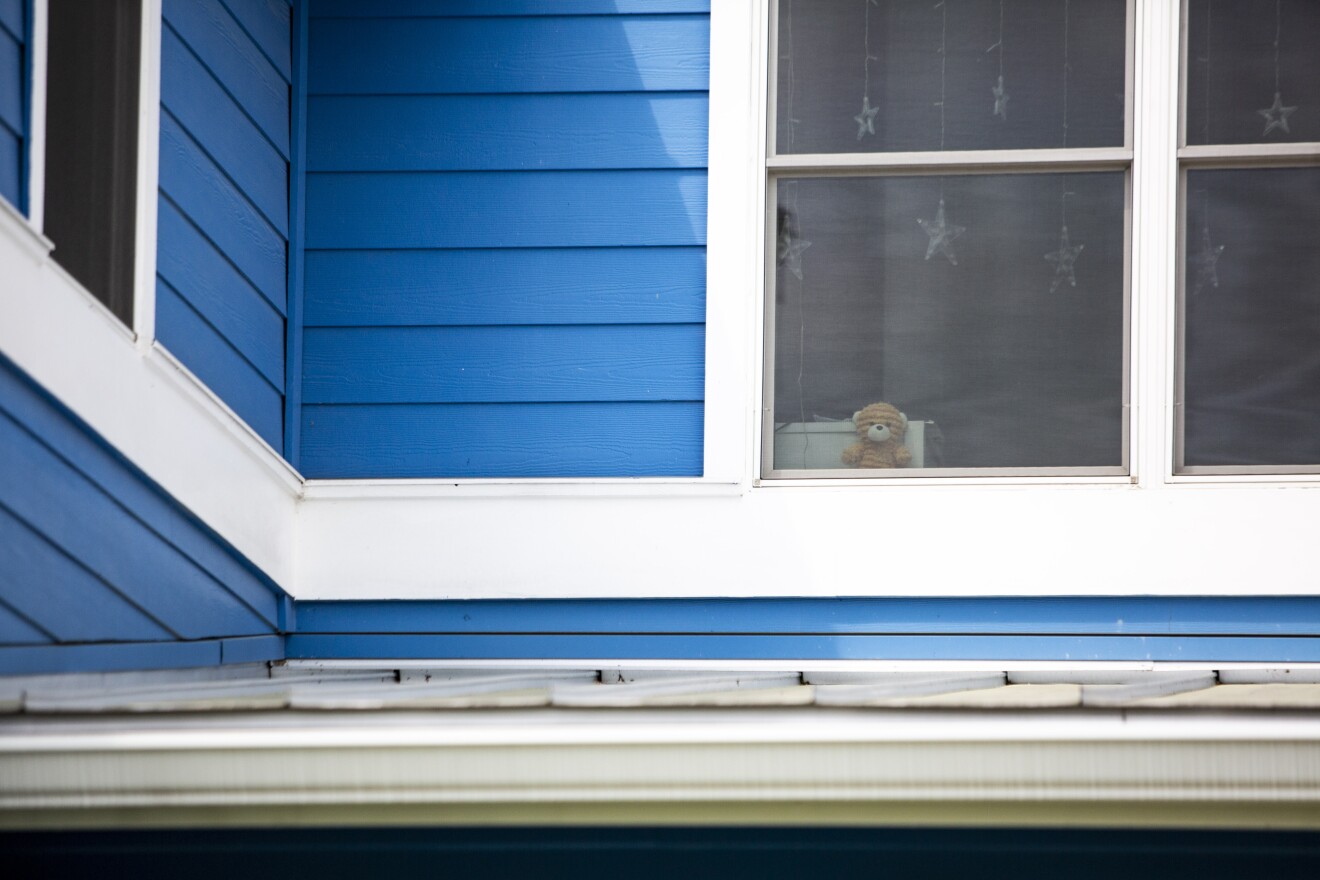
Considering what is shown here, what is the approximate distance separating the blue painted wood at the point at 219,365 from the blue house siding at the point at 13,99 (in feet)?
1.35

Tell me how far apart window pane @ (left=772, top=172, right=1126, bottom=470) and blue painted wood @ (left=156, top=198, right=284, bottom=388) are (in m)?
1.12

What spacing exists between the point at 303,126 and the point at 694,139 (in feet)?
2.96

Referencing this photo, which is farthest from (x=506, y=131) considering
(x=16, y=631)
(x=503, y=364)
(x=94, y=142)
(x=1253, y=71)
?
(x=1253, y=71)

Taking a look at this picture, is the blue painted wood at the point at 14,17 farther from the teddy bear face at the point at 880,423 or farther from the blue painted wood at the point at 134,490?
the teddy bear face at the point at 880,423

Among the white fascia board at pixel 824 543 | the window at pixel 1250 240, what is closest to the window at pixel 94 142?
the white fascia board at pixel 824 543

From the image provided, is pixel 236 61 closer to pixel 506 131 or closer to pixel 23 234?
pixel 506 131

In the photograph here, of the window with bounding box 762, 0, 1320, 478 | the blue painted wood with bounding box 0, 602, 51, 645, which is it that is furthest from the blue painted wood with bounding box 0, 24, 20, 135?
the window with bounding box 762, 0, 1320, 478

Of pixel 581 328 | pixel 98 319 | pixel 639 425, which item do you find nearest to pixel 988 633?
pixel 639 425

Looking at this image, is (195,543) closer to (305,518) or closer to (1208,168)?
(305,518)

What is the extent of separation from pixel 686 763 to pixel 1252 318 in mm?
1900

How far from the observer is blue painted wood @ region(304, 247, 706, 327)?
288 cm

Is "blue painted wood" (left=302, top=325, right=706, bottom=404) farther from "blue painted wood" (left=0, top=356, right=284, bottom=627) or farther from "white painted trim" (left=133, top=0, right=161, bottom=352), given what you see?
"white painted trim" (left=133, top=0, right=161, bottom=352)

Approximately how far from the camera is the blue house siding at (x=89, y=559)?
75.8 inches

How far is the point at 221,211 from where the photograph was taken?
8.53 ft
